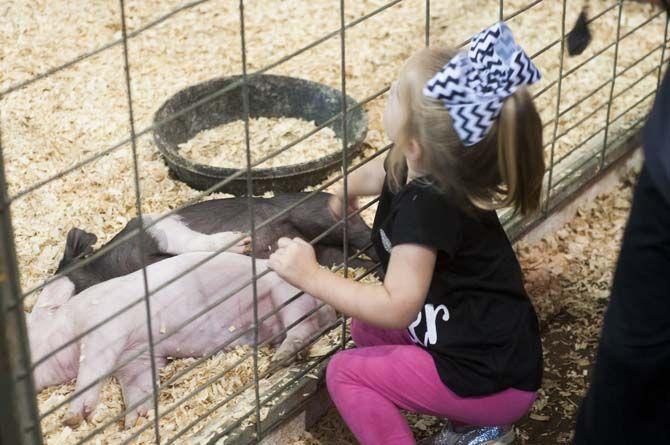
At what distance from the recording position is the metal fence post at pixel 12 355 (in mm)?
1767

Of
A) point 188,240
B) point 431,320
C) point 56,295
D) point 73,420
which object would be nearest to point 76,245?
point 56,295

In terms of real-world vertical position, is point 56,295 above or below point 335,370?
below

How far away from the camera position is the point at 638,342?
1937 millimetres

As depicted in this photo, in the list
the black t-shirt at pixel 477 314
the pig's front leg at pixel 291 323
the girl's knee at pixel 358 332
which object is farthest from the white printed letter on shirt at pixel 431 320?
the pig's front leg at pixel 291 323

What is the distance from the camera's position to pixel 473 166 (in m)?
2.18

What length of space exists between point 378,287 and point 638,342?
0.55 m

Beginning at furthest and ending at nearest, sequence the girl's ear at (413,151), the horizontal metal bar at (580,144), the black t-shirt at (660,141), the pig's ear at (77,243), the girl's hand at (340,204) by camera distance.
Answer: the horizontal metal bar at (580,144), the pig's ear at (77,243), the girl's hand at (340,204), the girl's ear at (413,151), the black t-shirt at (660,141)

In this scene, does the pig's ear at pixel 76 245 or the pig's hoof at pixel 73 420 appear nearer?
the pig's hoof at pixel 73 420

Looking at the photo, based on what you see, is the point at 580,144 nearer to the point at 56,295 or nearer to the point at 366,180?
the point at 366,180

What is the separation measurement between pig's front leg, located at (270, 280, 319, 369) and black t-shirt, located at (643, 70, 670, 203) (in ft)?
4.02

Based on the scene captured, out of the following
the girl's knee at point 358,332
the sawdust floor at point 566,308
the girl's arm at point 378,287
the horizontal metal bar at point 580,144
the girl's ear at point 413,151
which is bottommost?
the sawdust floor at point 566,308

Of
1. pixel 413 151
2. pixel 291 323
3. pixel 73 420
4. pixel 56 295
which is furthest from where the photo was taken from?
pixel 56 295

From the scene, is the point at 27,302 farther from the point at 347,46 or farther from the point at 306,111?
the point at 347,46

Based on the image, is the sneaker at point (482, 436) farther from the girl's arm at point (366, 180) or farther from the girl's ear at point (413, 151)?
the girl's ear at point (413, 151)
